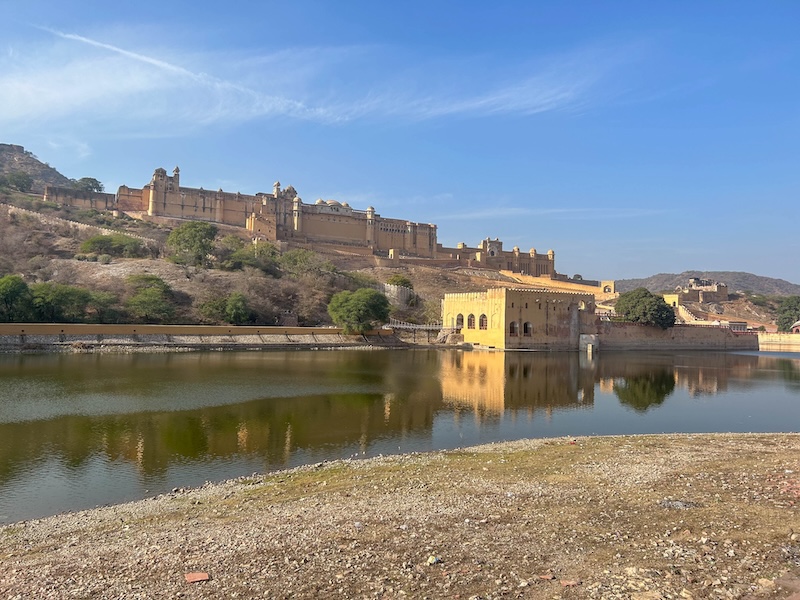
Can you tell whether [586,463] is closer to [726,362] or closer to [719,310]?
[726,362]

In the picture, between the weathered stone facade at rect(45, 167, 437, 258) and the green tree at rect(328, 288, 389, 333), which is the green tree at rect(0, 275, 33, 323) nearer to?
the green tree at rect(328, 288, 389, 333)

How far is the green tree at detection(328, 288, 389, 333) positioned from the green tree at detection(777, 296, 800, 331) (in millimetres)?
31844

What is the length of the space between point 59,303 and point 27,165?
7176cm

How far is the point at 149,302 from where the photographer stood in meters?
26.9

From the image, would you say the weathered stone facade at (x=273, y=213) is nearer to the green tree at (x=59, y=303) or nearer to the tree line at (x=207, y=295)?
the tree line at (x=207, y=295)

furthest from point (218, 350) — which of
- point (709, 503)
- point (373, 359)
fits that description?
point (709, 503)

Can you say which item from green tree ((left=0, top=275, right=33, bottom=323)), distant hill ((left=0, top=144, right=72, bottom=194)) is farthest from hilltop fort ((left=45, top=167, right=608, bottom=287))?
distant hill ((left=0, top=144, right=72, bottom=194))

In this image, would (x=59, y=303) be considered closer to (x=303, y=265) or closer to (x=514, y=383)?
(x=303, y=265)

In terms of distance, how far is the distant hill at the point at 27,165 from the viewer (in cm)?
8006

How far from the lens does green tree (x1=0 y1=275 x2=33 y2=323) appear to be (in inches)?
910

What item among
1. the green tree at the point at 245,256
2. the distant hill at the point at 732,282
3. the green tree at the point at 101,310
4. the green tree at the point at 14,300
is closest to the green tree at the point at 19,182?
the green tree at the point at 245,256

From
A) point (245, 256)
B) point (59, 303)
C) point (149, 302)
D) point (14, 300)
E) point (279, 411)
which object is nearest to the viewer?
point (279, 411)

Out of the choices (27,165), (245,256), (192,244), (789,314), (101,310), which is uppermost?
(27,165)

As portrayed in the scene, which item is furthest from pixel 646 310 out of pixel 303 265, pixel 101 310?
pixel 101 310
